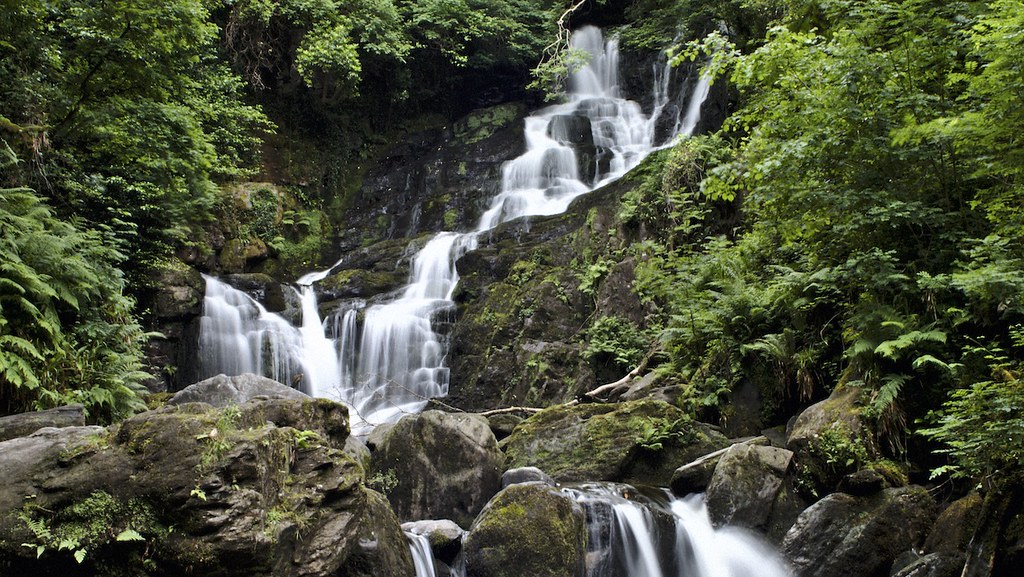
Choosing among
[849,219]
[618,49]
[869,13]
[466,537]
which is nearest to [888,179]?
[849,219]

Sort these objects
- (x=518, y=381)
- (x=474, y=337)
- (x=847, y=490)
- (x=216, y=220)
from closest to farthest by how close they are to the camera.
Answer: (x=847, y=490)
(x=518, y=381)
(x=474, y=337)
(x=216, y=220)

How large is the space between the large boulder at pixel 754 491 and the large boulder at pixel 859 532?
0.37 meters

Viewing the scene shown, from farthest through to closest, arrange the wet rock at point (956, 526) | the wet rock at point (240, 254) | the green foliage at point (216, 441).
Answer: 1. the wet rock at point (240, 254)
2. the wet rock at point (956, 526)
3. the green foliage at point (216, 441)

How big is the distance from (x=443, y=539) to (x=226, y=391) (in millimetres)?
3072

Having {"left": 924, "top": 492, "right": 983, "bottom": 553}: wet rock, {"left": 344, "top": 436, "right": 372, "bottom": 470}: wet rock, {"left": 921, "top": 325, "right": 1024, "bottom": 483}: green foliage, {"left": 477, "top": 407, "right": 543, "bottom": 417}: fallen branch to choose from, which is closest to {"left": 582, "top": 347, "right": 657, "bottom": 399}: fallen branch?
{"left": 477, "top": 407, "right": 543, "bottom": 417}: fallen branch

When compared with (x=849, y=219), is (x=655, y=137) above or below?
above

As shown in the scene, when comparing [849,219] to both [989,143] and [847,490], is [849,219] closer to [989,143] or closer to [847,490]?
[989,143]

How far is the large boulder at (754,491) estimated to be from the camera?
21.6ft

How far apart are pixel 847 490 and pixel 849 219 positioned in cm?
281

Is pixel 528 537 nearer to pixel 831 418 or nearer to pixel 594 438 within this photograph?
pixel 594 438

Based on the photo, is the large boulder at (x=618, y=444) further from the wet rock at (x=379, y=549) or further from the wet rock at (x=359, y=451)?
the wet rock at (x=379, y=549)

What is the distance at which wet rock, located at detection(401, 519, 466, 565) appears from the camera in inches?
259

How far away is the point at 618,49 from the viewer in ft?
78.8

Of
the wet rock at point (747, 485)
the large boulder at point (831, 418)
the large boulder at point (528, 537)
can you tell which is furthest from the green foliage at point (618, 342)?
the large boulder at point (528, 537)
